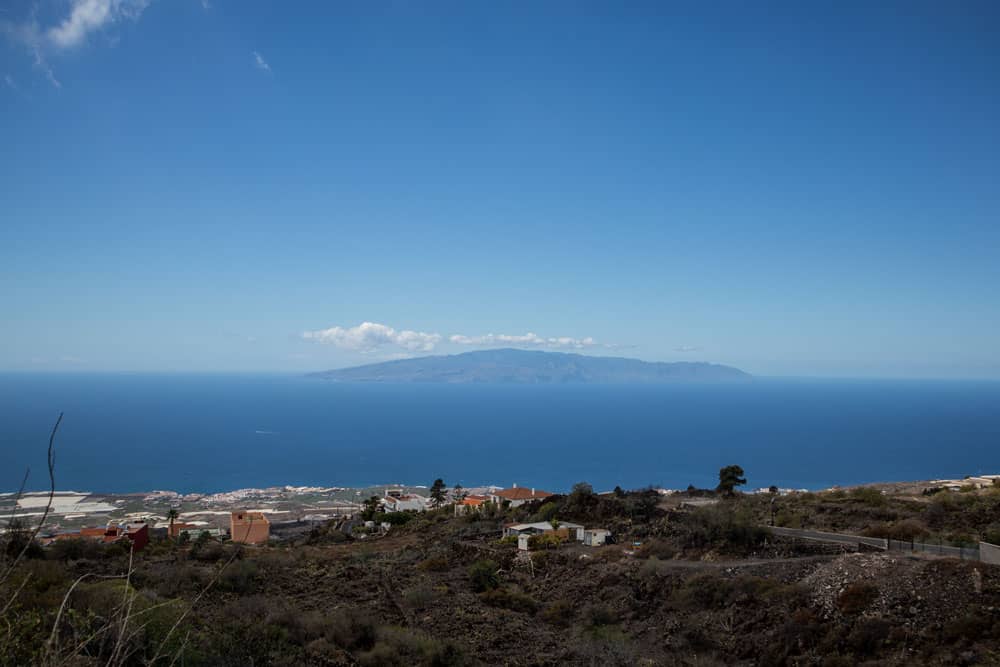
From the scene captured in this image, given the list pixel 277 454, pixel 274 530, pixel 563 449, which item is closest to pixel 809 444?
pixel 563 449

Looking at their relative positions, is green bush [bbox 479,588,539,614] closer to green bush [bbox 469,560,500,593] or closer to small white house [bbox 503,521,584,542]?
green bush [bbox 469,560,500,593]

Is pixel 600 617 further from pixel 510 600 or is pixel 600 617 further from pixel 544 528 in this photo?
pixel 544 528

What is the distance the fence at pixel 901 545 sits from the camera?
48.0 ft

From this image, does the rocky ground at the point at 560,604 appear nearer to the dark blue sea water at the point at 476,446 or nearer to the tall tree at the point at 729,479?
the tall tree at the point at 729,479

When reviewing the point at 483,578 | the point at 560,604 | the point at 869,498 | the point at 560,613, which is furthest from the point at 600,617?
the point at 869,498

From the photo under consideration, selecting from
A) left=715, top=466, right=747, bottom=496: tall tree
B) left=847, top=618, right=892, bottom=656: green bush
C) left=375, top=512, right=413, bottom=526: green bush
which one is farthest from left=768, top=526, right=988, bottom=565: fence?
left=375, top=512, right=413, bottom=526: green bush

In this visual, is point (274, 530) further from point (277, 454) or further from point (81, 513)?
point (277, 454)

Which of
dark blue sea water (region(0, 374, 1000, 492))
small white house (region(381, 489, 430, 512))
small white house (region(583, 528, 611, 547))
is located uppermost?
small white house (region(583, 528, 611, 547))

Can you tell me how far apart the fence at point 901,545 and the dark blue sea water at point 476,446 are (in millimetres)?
56495

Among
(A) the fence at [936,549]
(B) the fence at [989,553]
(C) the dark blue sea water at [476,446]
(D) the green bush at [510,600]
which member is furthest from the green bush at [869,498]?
(C) the dark blue sea water at [476,446]

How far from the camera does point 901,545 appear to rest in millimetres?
17188

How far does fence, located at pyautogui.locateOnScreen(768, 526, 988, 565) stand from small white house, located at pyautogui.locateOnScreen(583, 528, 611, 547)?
608cm

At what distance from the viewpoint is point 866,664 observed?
36.7 ft

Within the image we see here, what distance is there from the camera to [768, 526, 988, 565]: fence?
1463 cm
